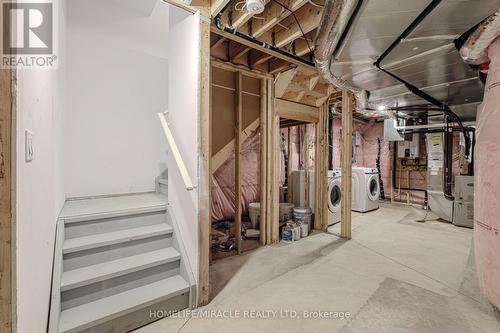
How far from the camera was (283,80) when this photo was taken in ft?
11.3

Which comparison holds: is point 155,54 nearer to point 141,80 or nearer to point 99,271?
point 141,80

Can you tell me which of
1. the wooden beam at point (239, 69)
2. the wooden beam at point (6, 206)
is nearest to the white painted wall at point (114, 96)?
the wooden beam at point (239, 69)

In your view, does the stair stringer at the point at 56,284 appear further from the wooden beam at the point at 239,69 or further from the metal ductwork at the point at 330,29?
the metal ductwork at the point at 330,29

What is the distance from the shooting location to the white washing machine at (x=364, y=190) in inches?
217

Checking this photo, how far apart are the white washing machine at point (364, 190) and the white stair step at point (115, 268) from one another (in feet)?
Answer: 15.3

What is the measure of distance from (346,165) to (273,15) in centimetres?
240

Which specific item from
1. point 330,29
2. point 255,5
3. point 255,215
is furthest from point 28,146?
point 255,215

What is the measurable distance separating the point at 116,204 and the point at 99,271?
804 mm

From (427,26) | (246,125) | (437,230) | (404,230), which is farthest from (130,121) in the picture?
(437,230)

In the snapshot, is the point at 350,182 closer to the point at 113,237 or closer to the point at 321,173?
the point at 321,173

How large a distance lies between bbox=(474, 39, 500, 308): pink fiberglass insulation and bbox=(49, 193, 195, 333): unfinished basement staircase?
2227 millimetres

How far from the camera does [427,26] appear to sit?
173cm

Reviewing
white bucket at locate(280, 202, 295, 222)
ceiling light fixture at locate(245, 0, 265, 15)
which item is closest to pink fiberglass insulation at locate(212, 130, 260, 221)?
white bucket at locate(280, 202, 295, 222)

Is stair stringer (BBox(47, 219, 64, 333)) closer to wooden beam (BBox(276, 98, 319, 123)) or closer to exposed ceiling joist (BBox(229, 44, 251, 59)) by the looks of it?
exposed ceiling joist (BBox(229, 44, 251, 59))
